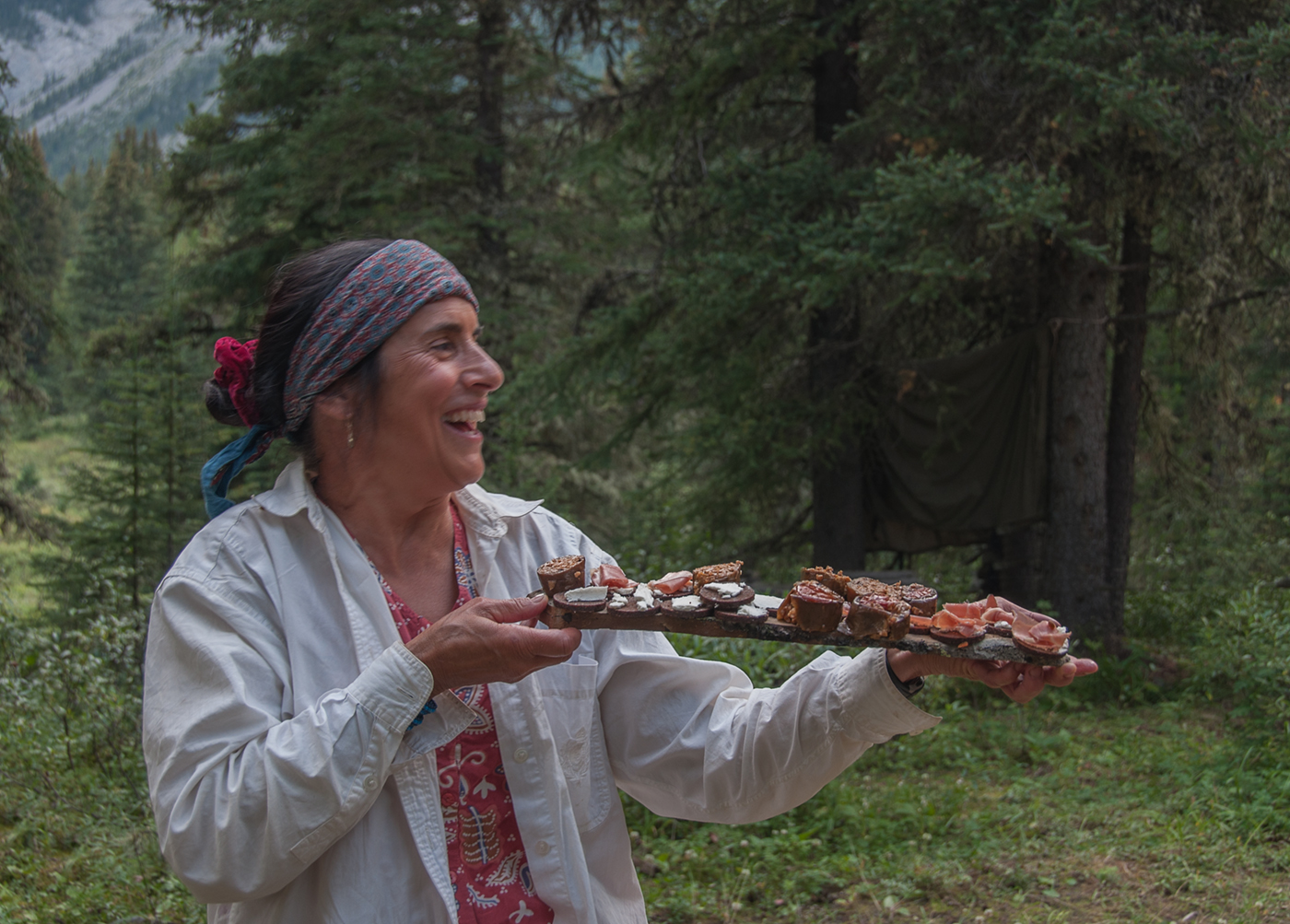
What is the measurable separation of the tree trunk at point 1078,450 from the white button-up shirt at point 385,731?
21.9ft

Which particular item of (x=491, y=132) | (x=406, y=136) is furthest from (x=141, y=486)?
(x=491, y=132)

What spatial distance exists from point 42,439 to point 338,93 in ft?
95.4

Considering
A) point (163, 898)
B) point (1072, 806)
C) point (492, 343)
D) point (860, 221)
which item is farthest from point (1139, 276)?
point (163, 898)

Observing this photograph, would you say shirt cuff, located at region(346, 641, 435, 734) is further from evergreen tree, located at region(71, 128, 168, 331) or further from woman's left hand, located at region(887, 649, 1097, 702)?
evergreen tree, located at region(71, 128, 168, 331)

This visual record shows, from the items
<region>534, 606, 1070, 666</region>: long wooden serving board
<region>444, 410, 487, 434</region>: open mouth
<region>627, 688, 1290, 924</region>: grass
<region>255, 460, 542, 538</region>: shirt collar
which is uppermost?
<region>444, 410, 487, 434</region>: open mouth

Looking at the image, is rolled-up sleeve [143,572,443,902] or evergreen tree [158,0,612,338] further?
evergreen tree [158,0,612,338]

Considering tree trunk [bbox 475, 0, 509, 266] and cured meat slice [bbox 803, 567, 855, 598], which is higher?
tree trunk [bbox 475, 0, 509, 266]

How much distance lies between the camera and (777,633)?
1.80 meters

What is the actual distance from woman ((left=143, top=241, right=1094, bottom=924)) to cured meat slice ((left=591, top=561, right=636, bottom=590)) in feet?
0.36

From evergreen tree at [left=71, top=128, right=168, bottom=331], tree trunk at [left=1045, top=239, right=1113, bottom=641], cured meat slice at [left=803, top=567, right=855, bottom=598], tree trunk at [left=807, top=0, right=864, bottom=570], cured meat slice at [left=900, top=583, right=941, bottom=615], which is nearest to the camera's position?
cured meat slice at [left=900, top=583, right=941, bottom=615]

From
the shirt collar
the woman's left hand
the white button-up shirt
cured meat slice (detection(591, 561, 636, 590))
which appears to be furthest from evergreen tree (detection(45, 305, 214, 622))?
the woman's left hand

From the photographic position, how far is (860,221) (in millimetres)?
6922

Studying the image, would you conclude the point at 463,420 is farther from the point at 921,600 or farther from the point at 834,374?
the point at 834,374

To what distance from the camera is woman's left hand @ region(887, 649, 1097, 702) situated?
1.66 m
